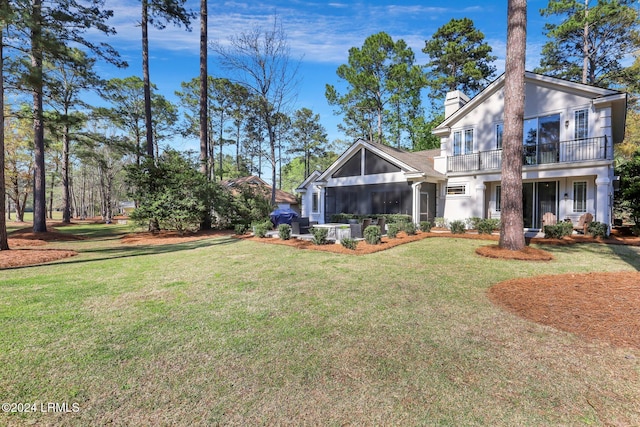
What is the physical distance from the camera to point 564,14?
23.0 m

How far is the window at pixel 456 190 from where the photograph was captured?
16.4 m

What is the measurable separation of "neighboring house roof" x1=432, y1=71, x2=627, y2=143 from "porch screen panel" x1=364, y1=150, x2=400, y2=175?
3631mm

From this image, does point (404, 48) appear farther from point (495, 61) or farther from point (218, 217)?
point (218, 217)

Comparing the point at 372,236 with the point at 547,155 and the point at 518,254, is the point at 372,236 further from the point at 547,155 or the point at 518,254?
the point at 547,155

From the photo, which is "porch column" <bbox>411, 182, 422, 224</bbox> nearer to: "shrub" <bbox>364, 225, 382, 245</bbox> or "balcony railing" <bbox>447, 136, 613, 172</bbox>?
"balcony railing" <bbox>447, 136, 613, 172</bbox>

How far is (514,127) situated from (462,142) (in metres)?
8.54

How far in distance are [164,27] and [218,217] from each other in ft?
39.2

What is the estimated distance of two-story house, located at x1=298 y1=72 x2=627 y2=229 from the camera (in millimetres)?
12859

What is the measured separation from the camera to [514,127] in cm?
878

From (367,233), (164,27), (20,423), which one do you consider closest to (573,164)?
(367,233)

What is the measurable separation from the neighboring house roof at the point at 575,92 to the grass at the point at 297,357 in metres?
13.1

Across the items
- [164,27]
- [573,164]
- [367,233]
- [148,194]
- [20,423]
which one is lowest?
[20,423]

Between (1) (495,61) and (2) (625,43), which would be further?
(1) (495,61)

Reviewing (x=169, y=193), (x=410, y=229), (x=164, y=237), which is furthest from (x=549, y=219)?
(x=164, y=237)
